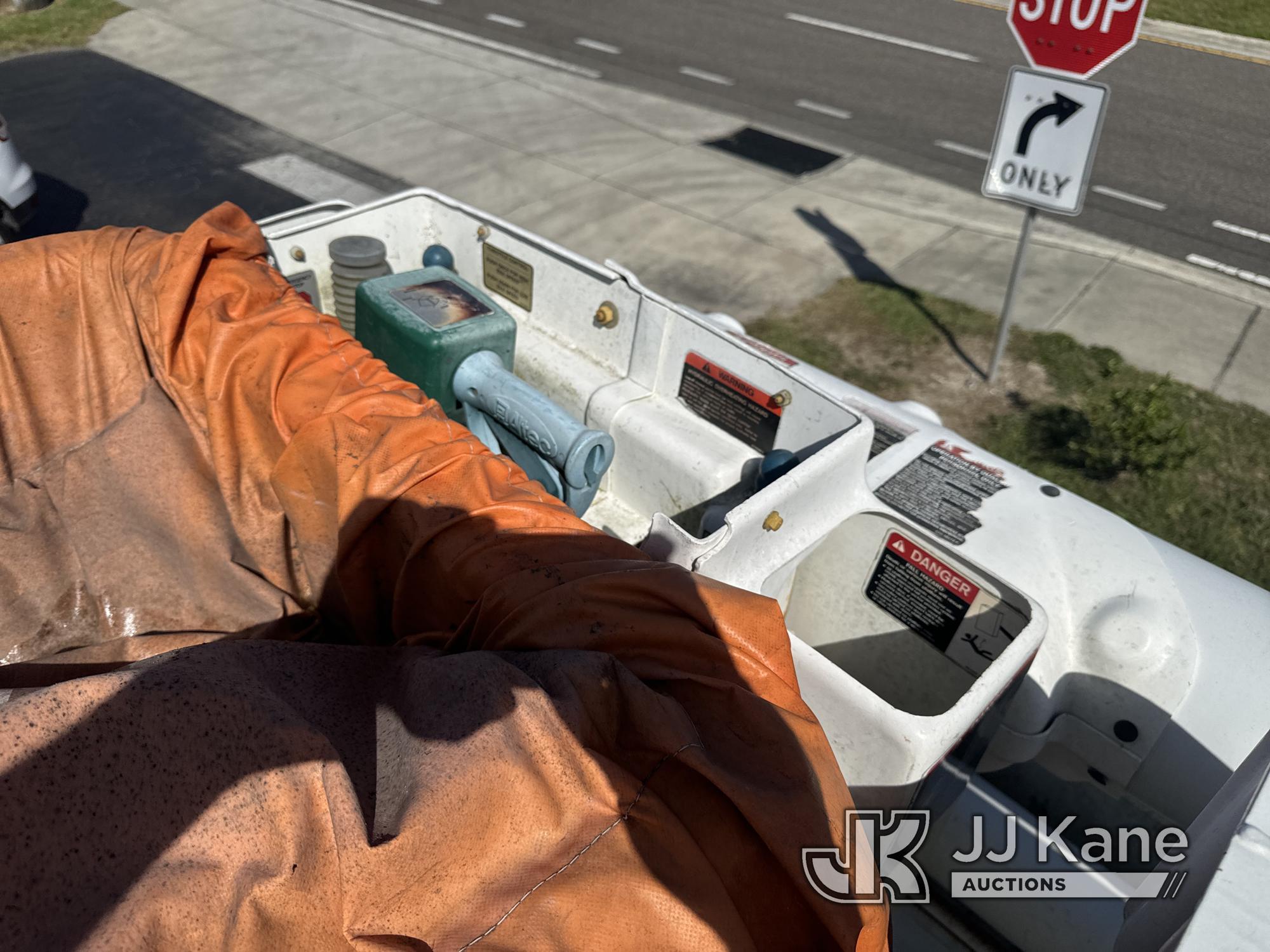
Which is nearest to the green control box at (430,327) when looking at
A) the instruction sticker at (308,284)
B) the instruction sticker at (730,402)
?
the instruction sticker at (308,284)

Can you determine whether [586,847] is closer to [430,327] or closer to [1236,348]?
[430,327]

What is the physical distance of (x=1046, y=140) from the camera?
16.2 feet

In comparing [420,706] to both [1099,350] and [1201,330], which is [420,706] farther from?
[1201,330]

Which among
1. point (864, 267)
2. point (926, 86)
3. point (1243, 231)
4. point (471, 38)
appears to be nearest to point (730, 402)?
point (864, 267)

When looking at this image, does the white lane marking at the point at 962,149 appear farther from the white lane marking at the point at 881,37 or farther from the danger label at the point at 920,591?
the danger label at the point at 920,591

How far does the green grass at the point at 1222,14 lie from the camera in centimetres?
1251

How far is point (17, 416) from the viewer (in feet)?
9.77

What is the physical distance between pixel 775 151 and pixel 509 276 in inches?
227

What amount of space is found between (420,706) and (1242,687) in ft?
8.34

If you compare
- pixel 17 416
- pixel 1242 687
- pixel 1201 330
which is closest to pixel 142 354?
pixel 17 416

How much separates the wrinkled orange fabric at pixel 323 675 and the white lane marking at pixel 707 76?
8248 millimetres

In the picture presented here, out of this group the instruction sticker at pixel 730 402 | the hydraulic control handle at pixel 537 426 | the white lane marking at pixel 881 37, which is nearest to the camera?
the hydraulic control handle at pixel 537 426

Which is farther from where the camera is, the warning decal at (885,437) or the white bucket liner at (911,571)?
the warning decal at (885,437)

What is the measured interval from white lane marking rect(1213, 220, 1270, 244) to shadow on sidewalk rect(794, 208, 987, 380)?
11.1 ft
